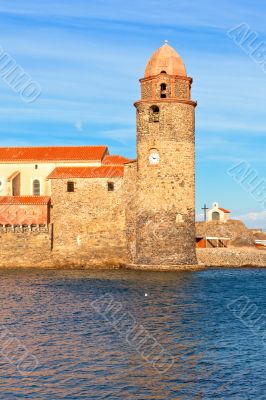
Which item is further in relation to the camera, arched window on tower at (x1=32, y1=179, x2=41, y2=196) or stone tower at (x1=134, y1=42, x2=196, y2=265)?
arched window on tower at (x1=32, y1=179, x2=41, y2=196)

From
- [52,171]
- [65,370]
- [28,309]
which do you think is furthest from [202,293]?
[52,171]

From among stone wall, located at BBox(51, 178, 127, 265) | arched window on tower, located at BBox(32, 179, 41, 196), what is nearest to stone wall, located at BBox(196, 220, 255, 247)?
A: stone wall, located at BBox(51, 178, 127, 265)

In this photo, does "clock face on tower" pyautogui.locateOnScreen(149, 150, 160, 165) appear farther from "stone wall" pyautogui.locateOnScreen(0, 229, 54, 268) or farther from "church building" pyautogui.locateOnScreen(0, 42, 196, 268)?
"stone wall" pyautogui.locateOnScreen(0, 229, 54, 268)

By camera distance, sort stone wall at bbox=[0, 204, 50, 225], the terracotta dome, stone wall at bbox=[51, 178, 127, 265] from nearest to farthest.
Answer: the terracotta dome
stone wall at bbox=[51, 178, 127, 265]
stone wall at bbox=[0, 204, 50, 225]

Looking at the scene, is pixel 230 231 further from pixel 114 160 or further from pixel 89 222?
pixel 89 222

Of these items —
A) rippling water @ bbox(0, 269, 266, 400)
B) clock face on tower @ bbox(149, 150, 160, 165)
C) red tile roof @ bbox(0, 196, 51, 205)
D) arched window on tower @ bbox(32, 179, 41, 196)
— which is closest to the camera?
rippling water @ bbox(0, 269, 266, 400)

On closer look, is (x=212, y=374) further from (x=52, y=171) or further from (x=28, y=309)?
(x=52, y=171)

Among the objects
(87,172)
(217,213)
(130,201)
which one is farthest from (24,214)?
(217,213)

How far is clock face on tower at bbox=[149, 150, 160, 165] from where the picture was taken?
37156mm

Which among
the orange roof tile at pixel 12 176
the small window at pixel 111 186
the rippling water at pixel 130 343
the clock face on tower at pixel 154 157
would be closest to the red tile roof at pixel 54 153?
the orange roof tile at pixel 12 176

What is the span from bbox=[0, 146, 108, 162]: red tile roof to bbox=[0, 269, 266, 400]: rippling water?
15.4 metres

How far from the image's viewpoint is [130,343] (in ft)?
55.8

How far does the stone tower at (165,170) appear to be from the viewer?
37.0m

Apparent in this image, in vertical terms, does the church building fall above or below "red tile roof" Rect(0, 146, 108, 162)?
below
